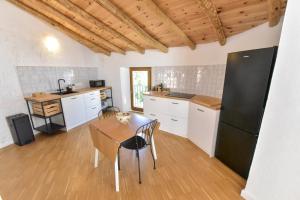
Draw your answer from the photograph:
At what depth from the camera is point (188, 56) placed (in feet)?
10.7

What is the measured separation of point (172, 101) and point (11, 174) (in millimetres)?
3131

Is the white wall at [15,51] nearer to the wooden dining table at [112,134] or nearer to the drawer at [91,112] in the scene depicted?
the drawer at [91,112]

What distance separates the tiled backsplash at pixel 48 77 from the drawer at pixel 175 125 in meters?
3.11

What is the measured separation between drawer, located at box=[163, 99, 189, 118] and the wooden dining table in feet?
3.63

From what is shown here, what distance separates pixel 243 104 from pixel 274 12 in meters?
1.20

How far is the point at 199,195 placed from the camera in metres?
1.71

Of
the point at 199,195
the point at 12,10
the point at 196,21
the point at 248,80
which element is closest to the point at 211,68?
the point at 196,21

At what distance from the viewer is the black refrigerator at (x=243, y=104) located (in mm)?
1544

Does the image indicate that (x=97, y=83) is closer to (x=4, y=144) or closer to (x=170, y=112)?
(x=4, y=144)

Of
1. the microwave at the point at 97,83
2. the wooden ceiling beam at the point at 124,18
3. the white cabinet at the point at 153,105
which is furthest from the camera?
the microwave at the point at 97,83

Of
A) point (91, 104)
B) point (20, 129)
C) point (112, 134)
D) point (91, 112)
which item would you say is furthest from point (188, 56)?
point (20, 129)

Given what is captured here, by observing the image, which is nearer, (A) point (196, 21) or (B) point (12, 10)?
(A) point (196, 21)

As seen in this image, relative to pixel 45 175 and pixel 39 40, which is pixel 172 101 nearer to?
pixel 45 175

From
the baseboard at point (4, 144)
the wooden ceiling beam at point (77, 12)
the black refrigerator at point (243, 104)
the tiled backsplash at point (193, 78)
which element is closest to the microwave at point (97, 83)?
the wooden ceiling beam at point (77, 12)
